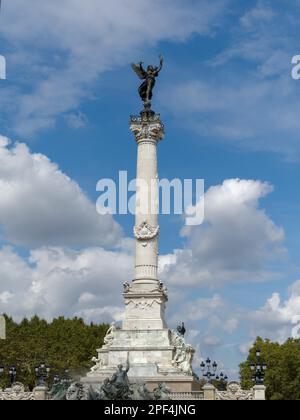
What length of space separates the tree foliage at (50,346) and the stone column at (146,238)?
11.3 meters

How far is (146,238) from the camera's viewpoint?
48875mm

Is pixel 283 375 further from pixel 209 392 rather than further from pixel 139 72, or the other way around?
pixel 139 72

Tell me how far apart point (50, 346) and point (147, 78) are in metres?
32.5

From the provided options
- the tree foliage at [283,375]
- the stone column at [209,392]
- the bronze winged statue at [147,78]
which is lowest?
the stone column at [209,392]

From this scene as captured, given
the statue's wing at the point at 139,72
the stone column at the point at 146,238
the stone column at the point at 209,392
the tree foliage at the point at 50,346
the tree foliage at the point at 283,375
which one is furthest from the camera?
the tree foliage at the point at 50,346

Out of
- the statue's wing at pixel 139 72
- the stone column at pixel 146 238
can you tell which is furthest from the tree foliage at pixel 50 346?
the statue's wing at pixel 139 72

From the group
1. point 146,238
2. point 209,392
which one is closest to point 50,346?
point 146,238

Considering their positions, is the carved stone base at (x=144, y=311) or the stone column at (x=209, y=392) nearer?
the stone column at (x=209, y=392)

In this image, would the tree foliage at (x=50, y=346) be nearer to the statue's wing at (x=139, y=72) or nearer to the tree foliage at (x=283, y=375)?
the tree foliage at (x=283, y=375)

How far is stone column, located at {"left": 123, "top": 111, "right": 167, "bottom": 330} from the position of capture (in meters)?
47.3

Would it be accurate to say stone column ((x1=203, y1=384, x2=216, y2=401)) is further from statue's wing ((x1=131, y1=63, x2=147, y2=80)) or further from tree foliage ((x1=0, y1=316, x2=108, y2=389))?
statue's wing ((x1=131, y1=63, x2=147, y2=80))

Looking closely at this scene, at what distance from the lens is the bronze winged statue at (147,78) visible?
52750 millimetres

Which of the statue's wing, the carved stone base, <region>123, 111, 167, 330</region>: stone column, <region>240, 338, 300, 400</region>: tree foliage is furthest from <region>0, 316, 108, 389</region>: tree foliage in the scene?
the statue's wing

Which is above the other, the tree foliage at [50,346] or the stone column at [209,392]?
the tree foliage at [50,346]
